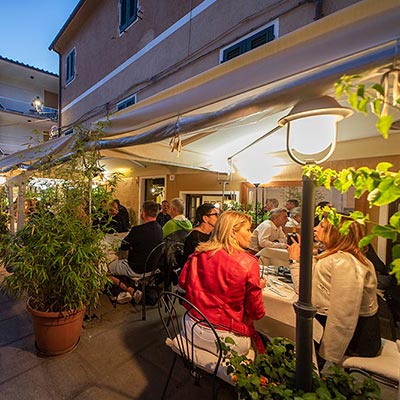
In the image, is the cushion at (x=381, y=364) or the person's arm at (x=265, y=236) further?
the person's arm at (x=265, y=236)

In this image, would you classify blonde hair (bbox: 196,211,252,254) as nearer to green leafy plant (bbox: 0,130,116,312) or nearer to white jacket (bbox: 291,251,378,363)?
white jacket (bbox: 291,251,378,363)

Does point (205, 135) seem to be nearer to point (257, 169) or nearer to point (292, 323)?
point (257, 169)

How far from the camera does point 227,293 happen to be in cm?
151

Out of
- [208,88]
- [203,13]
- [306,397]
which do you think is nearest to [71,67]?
[203,13]

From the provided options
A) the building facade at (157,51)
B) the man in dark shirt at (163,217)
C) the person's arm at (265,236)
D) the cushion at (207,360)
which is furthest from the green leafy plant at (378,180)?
the man in dark shirt at (163,217)

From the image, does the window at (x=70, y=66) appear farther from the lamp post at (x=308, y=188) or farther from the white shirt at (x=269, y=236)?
the lamp post at (x=308, y=188)

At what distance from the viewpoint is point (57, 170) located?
95.2 inches

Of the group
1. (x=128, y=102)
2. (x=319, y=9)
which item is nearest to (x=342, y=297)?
(x=319, y=9)

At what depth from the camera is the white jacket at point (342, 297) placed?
1.47 m

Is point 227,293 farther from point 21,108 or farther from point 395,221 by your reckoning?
point 21,108

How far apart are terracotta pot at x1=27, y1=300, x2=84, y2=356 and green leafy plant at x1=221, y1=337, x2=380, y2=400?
5.65ft

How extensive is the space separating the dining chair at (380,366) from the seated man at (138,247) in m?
2.38

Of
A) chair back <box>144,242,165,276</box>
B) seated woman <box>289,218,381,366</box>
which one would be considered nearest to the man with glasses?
chair back <box>144,242,165,276</box>

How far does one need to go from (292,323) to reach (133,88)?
647 centimetres
